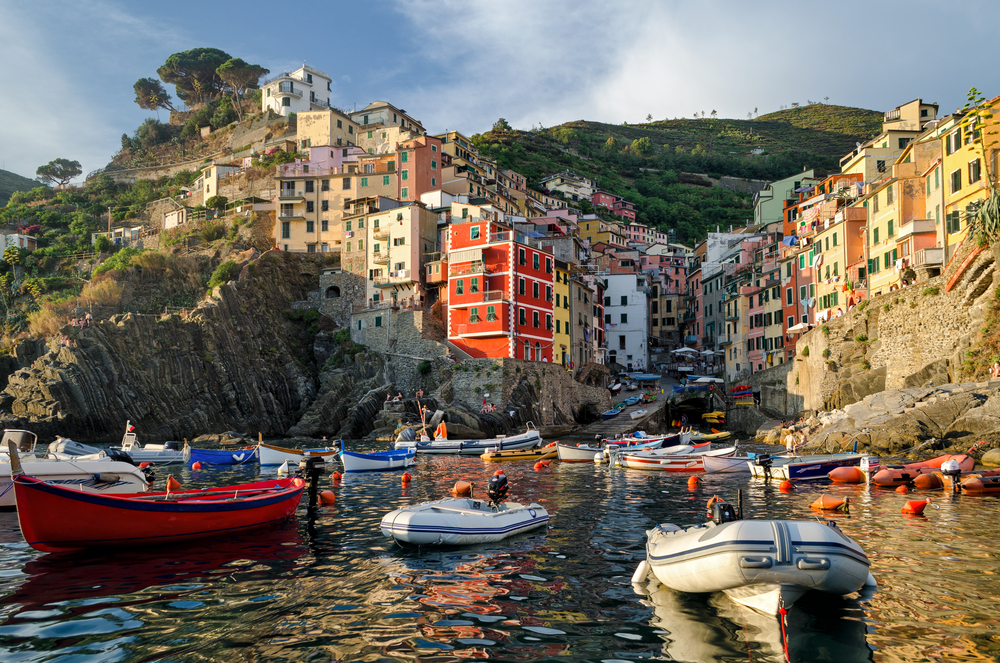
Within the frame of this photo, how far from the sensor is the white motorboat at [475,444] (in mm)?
43062

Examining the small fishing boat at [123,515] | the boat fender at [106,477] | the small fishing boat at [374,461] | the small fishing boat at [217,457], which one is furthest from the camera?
the small fishing boat at [217,457]

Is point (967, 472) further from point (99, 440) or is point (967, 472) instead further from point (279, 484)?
point (99, 440)

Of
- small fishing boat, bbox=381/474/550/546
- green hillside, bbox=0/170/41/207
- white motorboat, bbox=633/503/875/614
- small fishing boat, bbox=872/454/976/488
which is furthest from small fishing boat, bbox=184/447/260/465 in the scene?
green hillside, bbox=0/170/41/207

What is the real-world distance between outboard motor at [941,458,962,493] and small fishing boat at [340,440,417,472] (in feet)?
79.1

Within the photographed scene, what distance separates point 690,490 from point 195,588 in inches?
774

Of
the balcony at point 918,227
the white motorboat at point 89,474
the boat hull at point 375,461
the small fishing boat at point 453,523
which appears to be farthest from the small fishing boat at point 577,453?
the balcony at point 918,227

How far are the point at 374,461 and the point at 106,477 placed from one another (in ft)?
52.1

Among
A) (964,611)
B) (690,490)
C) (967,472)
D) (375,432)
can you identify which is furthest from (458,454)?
(964,611)

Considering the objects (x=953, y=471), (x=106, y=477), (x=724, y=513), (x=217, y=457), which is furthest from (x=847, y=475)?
(x=217, y=457)

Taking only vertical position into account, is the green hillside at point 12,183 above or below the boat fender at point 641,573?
above

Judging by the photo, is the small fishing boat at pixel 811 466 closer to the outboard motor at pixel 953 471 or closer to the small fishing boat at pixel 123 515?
the outboard motor at pixel 953 471

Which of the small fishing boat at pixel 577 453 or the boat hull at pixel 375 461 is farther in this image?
the small fishing boat at pixel 577 453

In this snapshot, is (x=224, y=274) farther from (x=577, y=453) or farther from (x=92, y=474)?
(x=92, y=474)

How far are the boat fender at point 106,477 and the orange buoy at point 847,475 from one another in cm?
2723
